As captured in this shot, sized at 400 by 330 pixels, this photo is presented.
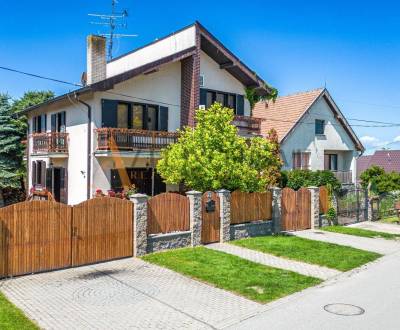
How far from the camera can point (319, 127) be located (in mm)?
32125

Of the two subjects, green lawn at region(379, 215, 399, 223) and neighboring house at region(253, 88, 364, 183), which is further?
neighboring house at region(253, 88, 364, 183)

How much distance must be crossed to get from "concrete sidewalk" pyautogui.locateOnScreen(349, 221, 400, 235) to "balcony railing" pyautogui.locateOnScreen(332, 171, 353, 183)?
9479 mm

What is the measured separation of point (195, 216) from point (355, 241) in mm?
7260

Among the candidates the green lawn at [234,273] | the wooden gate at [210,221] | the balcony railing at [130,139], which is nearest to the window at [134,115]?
the balcony railing at [130,139]

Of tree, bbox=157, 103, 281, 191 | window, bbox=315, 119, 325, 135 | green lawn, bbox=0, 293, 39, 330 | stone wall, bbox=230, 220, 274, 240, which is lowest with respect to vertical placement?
green lawn, bbox=0, 293, 39, 330

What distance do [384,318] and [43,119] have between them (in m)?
21.4

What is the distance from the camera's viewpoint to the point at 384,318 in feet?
28.5

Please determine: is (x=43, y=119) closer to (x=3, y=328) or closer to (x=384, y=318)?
(x=3, y=328)

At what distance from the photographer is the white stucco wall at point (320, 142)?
29984 mm

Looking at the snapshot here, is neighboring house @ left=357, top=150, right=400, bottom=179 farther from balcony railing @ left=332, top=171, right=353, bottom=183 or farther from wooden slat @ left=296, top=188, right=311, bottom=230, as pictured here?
wooden slat @ left=296, top=188, right=311, bottom=230

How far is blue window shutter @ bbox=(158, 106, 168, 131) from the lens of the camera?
21.7 meters

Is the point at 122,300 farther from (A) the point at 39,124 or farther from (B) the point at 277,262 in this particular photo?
(A) the point at 39,124

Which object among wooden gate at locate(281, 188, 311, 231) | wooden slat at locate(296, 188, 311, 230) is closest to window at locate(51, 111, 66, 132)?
wooden gate at locate(281, 188, 311, 231)

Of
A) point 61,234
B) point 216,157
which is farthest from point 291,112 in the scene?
point 61,234
